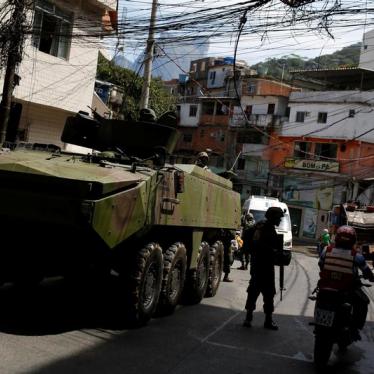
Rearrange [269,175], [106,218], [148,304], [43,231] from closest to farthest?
[106,218] < [43,231] < [148,304] < [269,175]

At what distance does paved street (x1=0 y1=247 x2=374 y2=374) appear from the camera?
5.64m

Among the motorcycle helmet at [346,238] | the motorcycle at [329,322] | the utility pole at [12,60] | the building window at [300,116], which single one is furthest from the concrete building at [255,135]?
the motorcycle at [329,322]

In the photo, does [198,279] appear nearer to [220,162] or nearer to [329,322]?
[329,322]

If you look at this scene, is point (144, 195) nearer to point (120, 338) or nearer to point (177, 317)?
point (120, 338)

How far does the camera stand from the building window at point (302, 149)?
153ft

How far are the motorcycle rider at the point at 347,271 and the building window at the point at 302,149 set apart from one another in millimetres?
40226

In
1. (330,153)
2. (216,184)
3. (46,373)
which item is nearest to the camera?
(46,373)

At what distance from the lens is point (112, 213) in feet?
20.8

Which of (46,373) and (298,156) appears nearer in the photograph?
(46,373)

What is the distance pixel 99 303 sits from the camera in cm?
848

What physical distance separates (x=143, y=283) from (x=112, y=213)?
127 centimetres

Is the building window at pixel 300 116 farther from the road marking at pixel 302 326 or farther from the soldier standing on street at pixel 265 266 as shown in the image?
the soldier standing on street at pixel 265 266

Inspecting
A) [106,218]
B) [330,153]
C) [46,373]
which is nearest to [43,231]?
[106,218]

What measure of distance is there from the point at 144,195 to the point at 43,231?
3.86 feet
